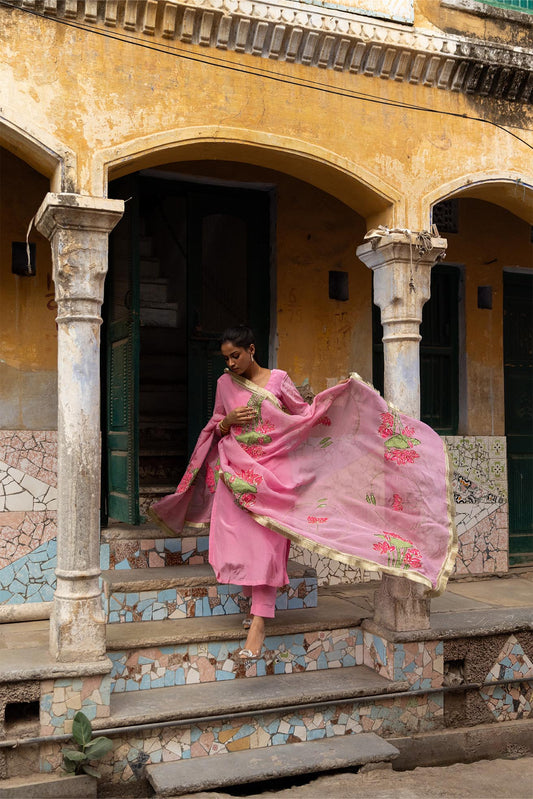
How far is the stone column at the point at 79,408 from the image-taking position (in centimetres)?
450

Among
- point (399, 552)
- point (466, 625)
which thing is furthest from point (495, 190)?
point (466, 625)

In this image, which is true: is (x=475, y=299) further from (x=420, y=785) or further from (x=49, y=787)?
(x=49, y=787)

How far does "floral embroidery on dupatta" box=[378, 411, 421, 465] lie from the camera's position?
A: 16.4ft

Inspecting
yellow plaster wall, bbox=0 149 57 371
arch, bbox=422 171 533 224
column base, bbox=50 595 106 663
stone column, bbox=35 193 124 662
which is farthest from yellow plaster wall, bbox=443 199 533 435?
column base, bbox=50 595 106 663

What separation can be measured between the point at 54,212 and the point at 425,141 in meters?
2.56

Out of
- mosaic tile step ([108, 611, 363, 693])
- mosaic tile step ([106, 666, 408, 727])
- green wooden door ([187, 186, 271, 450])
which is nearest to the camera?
mosaic tile step ([106, 666, 408, 727])

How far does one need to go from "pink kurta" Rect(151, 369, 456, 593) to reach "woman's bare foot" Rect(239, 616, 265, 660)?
0.88 feet

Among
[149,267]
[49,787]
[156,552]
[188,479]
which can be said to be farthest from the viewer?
[149,267]

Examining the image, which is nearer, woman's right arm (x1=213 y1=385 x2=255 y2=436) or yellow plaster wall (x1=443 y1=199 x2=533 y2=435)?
woman's right arm (x1=213 y1=385 x2=255 y2=436)

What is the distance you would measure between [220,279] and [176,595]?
9.87 ft

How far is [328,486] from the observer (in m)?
5.04

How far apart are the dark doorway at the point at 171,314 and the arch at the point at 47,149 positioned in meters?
1.30

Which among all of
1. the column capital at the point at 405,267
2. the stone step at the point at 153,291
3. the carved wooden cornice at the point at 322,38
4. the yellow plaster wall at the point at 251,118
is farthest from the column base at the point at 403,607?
the stone step at the point at 153,291

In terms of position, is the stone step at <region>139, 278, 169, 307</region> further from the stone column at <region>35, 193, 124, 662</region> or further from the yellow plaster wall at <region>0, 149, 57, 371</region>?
the stone column at <region>35, 193, 124, 662</region>
